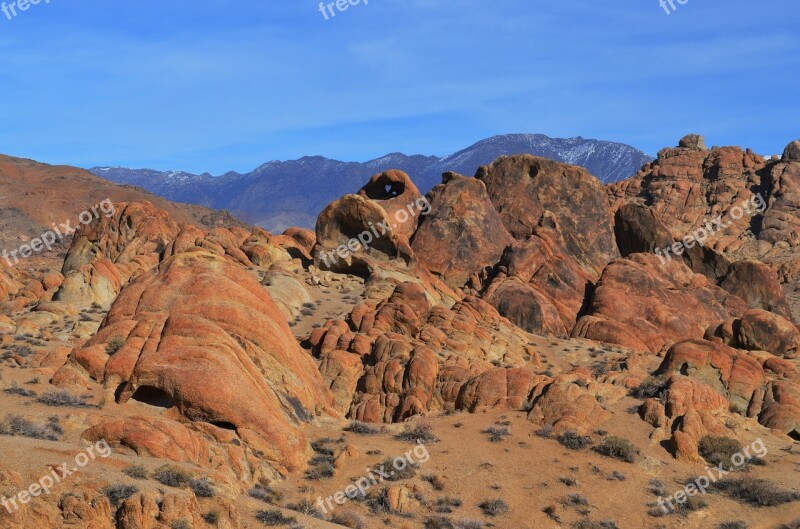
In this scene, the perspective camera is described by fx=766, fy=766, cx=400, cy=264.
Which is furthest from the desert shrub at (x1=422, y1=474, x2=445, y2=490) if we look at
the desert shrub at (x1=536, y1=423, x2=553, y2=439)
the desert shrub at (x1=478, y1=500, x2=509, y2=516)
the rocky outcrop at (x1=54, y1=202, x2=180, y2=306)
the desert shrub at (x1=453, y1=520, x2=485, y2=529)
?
the rocky outcrop at (x1=54, y1=202, x2=180, y2=306)

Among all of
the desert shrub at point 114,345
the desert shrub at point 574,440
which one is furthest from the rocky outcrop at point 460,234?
the desert shrub at point 114,345

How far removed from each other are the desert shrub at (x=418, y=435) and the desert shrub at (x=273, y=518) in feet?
27.0

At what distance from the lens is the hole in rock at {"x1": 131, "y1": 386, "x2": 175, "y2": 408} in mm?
21453

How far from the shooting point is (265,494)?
1909cm

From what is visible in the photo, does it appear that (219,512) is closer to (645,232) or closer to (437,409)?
(437,409)

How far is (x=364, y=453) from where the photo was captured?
77.2ft

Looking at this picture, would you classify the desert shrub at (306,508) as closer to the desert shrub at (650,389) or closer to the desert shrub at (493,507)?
the desert shrub at (493,507)

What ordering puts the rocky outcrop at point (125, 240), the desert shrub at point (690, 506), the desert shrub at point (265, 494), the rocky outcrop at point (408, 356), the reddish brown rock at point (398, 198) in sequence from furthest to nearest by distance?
the reddish brown rock at point (398, 198)
the rocky outcrop at point (125, 240)
the rocky outcrop at point (408, 356)
the desert shrub at point (690, 506)
the desert shrub at point (265, 494)

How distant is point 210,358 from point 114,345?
165 inches

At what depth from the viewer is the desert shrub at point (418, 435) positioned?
24.9 meters

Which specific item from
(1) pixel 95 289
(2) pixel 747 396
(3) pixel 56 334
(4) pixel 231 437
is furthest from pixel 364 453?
(1) pixel 95 289

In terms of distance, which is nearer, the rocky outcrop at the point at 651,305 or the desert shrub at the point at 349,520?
the desert shrub at the point at 349,520

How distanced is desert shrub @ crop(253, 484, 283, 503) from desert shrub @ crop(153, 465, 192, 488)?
2593mm

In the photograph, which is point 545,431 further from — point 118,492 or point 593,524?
point 118,492
